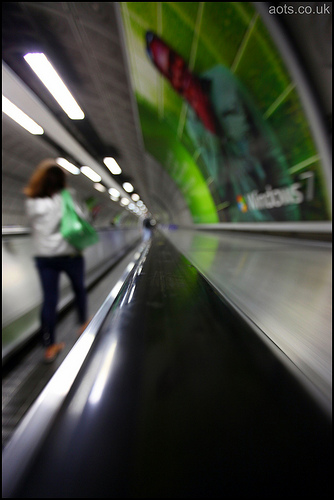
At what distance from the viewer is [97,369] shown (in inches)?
15.2

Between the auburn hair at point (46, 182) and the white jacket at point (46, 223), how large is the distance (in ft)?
0.16

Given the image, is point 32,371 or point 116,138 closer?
point 32,371

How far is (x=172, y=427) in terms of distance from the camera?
0.28 metres

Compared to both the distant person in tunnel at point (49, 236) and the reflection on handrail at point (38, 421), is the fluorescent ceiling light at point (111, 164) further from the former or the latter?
the reflection on handrail at point (38, 421)

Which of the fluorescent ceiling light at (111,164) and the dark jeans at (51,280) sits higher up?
the fluorescent ceiling light at (111,164)

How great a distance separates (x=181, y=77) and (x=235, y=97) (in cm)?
144

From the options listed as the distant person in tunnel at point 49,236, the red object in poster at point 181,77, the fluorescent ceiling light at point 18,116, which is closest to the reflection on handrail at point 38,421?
the distant person in tunnel at point 49,236

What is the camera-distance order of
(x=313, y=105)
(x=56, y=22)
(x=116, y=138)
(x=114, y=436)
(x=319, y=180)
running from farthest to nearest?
1. (x=116, y=138)
2. (x=56, y=22)
3. (x=319, y=180)
4. (x=313, y=105)
5. (x=114, y=436)

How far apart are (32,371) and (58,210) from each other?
62.6 inches

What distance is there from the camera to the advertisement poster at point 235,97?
3475 mm

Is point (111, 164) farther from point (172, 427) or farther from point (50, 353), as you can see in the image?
point (172, 427)

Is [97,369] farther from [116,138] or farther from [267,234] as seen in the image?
[116,138]

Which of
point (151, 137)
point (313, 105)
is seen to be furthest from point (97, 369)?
point (151, 137)

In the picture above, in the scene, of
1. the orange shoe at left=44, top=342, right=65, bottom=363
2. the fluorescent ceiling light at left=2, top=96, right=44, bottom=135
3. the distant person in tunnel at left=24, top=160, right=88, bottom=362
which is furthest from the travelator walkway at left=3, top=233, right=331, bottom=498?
the fluorescent ceiling light at left=2, top=96, right=44, bottom=135
